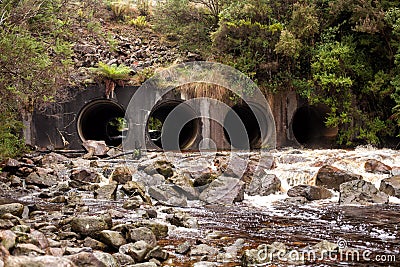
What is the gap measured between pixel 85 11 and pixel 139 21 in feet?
53.7

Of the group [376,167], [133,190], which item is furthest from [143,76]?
[376,167]

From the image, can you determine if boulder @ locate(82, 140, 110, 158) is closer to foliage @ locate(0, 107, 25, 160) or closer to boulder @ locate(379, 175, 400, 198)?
foliage @ locate(0, 107, 25, 160)

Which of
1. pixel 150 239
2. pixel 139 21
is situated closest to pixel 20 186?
pixel 150 239

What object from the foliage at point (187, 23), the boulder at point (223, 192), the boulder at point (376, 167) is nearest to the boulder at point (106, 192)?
the boulder at point (223, 192)

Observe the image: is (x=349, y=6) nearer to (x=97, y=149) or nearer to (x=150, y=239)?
(x=97, y=149)

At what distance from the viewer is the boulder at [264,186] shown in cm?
1127

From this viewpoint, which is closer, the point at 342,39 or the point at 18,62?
the point at 18,62

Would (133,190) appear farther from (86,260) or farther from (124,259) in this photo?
(86,260)

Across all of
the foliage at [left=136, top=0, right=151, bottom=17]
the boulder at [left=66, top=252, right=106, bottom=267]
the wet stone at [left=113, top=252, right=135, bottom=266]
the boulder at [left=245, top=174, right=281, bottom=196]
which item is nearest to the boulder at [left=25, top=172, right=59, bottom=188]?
the boulder at [left=245, top=174, right=281, bottom=196]

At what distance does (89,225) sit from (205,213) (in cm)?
312

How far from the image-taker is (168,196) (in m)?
Answer: 10.2

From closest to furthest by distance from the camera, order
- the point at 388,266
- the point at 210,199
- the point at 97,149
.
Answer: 1. the point at 388,266
2. the point at 210,199
3. the point at 97,149

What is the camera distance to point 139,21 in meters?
29.6

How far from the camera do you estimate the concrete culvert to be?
21.4m
